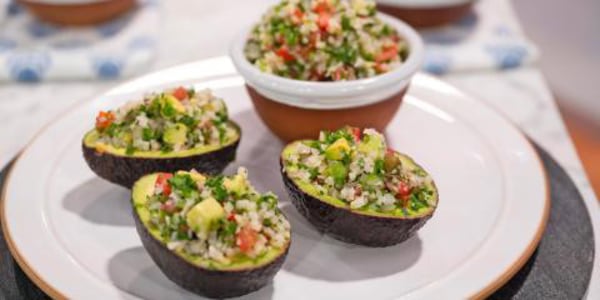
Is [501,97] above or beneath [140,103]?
beneath

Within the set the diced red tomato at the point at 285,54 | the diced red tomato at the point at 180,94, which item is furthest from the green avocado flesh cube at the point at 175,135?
the diced red tomato at the point at 285,54

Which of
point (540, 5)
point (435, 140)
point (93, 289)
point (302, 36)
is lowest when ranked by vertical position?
point (540, 5)

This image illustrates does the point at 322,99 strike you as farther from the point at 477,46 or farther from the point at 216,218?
the point at 477,46

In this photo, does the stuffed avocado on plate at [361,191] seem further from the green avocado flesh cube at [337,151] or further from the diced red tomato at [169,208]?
the diced red tomato at [169,208]

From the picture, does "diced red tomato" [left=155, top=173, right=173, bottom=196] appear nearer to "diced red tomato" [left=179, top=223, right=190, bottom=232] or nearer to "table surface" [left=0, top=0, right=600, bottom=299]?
"diced red tomato" [left=179, top=223, right=190, bottom=232]

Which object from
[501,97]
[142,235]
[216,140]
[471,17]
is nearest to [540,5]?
[471,17]

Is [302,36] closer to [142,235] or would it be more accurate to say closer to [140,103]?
[140,103]

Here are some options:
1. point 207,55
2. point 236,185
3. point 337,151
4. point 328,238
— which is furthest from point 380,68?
point 207,55
